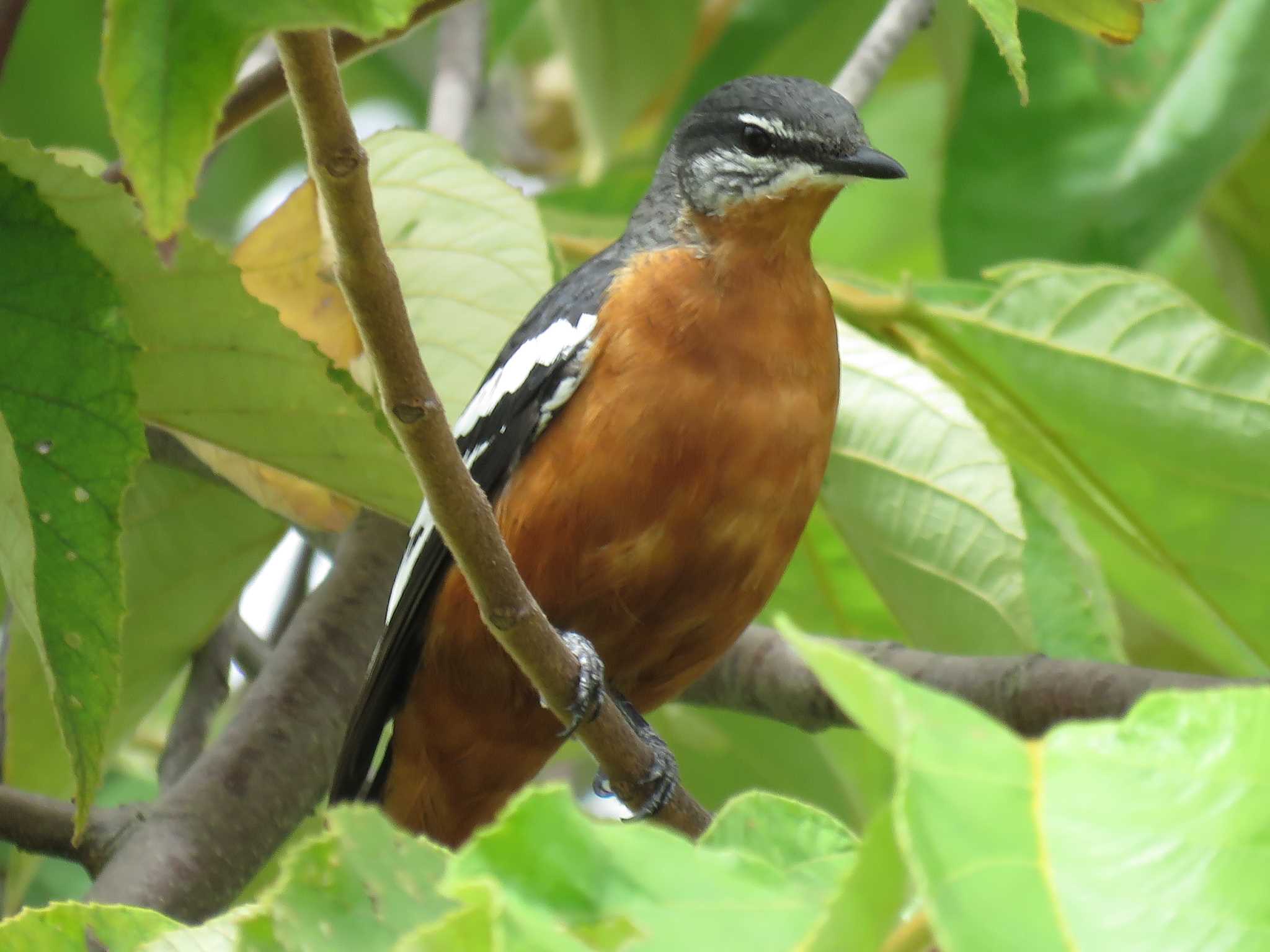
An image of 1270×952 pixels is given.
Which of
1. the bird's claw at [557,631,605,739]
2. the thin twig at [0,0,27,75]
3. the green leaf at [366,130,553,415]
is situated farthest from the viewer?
the green leaf at [366,130,553,415]

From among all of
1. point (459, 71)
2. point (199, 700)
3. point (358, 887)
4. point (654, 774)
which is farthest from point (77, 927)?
point (459, 71)

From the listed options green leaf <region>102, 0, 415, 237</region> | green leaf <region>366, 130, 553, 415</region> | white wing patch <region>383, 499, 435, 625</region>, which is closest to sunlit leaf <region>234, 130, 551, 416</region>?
green leaf <region>366, 130, 553, 415</region>

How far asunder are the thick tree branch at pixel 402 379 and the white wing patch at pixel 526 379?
899mm

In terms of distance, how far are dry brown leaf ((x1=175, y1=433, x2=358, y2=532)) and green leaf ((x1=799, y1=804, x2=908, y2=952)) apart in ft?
6.84

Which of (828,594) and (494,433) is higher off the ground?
(494,433)

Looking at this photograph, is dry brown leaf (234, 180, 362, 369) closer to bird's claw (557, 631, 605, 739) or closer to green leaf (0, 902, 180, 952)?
bird's claw (557, 631, 605, 739)

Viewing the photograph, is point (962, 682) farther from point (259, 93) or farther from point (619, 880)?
point (619, 880)

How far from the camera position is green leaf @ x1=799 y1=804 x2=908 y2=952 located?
1.10m

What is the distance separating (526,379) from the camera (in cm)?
336

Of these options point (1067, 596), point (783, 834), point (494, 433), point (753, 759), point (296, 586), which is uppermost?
point (783, 834)

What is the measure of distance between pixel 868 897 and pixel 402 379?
0.86m

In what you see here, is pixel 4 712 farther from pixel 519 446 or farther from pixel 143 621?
pixel 519 446

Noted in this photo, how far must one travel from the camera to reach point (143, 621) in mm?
3471

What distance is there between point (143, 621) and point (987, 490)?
1915 millimetres
